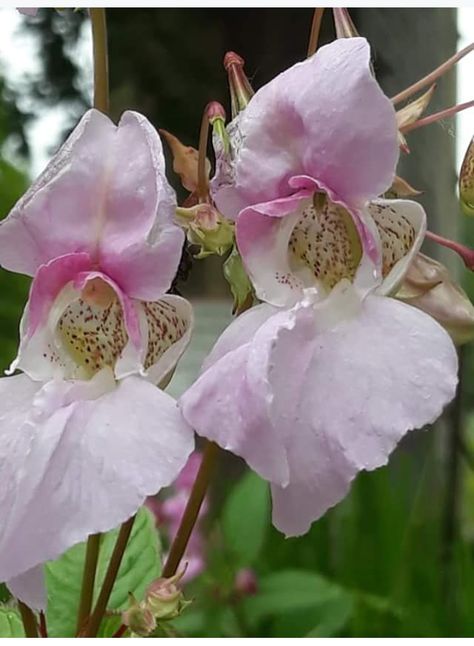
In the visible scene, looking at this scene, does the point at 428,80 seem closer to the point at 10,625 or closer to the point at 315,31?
the point at 315,31

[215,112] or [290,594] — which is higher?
[215,112]

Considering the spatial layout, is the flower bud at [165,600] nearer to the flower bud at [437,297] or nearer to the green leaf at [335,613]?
the flower bud at [437,297]

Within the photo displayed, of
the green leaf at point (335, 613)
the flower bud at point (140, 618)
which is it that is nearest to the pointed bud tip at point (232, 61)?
the flower bud at point (140, 618)

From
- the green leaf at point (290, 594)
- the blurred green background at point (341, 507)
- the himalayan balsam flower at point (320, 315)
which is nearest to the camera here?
the himalayan balsam flower at point (320, 315)

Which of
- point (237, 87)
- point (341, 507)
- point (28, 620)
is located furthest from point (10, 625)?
point (341, 507)

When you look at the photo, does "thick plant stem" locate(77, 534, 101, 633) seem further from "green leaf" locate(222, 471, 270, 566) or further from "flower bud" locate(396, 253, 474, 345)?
"green leaf" locate(222, 471, 270, 566)

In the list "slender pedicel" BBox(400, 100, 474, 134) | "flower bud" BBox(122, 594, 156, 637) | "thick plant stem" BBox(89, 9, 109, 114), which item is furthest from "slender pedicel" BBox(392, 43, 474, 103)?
"flower bud" BBox(122, 594, 156, 637)
